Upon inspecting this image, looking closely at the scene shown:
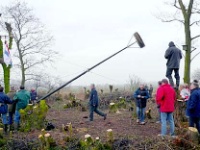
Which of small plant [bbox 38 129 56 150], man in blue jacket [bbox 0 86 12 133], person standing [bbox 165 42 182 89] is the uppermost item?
person standing [bbox 165 42 182 89]

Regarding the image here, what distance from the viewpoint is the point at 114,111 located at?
19.4 meters

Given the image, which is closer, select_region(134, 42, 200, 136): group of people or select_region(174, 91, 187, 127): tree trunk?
select_region(134, 42, 200, 136): group of people

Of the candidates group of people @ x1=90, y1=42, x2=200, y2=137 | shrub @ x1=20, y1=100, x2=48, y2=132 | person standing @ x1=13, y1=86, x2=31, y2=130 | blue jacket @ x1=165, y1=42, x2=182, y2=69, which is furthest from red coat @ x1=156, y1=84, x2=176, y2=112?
person standing @ x1=13, y1=86, x2=31, y2=130

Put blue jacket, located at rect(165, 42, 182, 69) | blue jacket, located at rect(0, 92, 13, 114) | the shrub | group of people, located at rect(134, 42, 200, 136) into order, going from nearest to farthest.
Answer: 1. group of people, located at rect(134, 42, 200, 136)
2. blue jacket, located at rect(0, 92, 13, 114)
3. blue jacket, located at rect(165, 42, 182, 69)
4. the shrub

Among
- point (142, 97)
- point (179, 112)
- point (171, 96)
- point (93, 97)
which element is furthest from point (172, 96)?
point (93, 97)

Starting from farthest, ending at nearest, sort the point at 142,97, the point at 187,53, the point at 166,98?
1. the point at 187,53
2. the point at 142,97
3. the point at 166,98

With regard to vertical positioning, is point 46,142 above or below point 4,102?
below

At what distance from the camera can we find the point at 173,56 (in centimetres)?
1183

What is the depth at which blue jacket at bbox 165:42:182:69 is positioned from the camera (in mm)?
11761

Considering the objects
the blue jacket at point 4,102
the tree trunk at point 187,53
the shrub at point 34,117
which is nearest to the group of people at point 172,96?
the tree trunk at point 187,53

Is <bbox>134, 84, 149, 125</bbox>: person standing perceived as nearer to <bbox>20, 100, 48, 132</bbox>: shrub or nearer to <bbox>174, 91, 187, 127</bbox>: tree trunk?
<bbox>174, 91, 187, 127</bbox>: tree trunk

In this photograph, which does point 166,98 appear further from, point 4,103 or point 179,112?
point 4,103

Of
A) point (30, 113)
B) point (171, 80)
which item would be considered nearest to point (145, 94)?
point (171, 80)

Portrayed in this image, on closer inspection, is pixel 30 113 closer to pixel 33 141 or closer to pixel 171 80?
pixel 33 141
